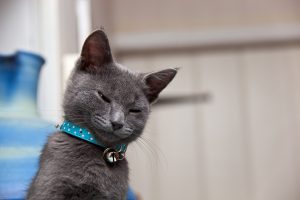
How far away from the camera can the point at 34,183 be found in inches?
31.6

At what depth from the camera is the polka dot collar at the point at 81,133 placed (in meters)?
0.84

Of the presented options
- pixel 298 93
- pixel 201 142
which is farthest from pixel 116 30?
pixel 298 93

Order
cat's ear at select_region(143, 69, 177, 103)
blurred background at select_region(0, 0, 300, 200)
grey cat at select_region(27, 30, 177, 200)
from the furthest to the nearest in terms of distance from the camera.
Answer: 1. blurred background at select_region(0, 0, 300, 200)
2. cat's ear at select_region(143, 69, 177, 103)
3. grey cat at select_region(27, 30, 177, 200)

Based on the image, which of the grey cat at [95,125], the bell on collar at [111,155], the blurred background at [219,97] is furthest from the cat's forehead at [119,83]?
the blurred background at [219,97]

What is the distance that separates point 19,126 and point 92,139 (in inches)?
6.5

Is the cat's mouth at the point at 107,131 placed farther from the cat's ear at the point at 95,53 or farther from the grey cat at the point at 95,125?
the cat's ear at the point at 95,53

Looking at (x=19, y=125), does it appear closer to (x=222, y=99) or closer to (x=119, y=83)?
(x=119, y=83)

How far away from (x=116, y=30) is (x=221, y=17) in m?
0.57

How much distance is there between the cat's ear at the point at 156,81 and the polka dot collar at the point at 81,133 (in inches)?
6.3

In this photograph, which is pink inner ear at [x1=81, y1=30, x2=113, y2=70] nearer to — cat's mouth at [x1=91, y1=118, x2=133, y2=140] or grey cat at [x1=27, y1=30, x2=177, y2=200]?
grey cat at [x1=27, y1=30, x2=177, y2=200]

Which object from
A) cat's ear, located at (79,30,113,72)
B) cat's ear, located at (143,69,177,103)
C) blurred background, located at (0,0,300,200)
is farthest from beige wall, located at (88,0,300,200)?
cat's ear, located at (79,30,113,72)

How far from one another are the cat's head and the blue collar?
0.03ft

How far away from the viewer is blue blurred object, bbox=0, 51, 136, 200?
867mm

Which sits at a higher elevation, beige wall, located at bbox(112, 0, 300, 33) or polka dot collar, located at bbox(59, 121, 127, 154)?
beige wall, located at bbox(112, 0, 300, 33)
